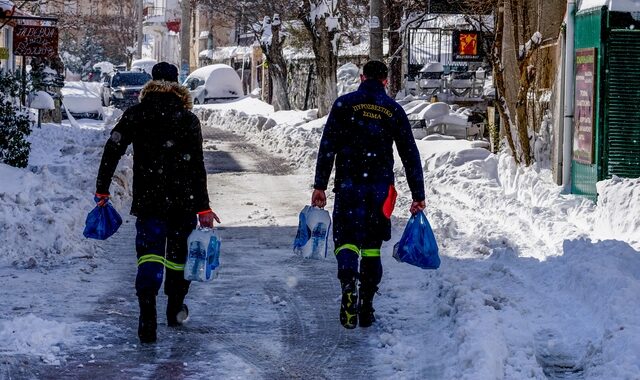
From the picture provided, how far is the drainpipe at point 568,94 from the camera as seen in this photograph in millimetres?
14073

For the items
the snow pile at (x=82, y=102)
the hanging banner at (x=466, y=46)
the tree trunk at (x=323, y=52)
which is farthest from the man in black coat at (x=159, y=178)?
the snow pile at (x=82, y=102)

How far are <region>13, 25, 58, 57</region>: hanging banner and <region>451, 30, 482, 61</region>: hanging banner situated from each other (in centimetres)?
1027

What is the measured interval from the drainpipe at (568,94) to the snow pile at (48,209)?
531 centimetres

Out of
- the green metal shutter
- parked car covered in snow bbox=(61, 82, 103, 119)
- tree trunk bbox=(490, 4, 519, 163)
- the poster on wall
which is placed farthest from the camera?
parked car covered in snow bbox=(61, 82, 103, 119)

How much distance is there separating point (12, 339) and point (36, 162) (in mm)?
11481

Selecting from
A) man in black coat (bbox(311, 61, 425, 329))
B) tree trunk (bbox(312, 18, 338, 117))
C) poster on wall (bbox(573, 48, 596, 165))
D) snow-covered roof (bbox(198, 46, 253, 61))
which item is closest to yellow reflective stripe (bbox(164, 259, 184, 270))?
man in black coat (bbox(311, 61, 425, 329))

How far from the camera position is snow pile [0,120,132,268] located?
10500mm

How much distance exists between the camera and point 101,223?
7.54 m

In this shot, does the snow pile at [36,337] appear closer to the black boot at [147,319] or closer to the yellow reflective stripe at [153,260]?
the black boot at [147,319]

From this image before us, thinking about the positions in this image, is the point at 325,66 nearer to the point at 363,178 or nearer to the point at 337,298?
the point at 337,298

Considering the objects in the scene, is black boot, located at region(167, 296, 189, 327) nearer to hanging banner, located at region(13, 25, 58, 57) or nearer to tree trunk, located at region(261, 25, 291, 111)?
hanging banner, located at region(13, 25, 58, 57)

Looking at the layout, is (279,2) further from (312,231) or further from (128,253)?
(312,231)

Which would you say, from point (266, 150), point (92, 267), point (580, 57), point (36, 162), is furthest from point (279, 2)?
point (92, 267)

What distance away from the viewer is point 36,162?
18.2 m
